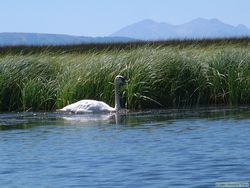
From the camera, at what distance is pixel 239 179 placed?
1246 cm

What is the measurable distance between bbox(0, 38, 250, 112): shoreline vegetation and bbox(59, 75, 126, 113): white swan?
88cm

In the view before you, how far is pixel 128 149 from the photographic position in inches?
640

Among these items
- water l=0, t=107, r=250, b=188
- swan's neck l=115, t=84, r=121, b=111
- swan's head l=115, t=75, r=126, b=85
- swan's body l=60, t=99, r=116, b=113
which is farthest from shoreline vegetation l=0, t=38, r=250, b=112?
water l=0, t=107, r=250, b=188

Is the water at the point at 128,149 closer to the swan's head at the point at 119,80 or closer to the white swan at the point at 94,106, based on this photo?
the white swan at the point at 94,106

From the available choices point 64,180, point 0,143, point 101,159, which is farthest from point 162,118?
point 64,180

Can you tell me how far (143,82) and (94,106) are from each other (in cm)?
195

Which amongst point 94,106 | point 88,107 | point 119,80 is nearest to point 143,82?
point 119,80

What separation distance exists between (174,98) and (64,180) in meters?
12.8

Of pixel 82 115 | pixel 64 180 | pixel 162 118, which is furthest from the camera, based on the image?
pixel 82 115

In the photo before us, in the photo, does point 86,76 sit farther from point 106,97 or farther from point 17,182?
point 17,182

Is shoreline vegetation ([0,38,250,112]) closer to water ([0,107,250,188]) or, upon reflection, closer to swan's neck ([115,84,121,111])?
swan's neck ([115,84,121,111])

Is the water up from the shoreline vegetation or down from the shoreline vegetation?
down

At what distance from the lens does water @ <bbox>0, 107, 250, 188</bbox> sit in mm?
13156

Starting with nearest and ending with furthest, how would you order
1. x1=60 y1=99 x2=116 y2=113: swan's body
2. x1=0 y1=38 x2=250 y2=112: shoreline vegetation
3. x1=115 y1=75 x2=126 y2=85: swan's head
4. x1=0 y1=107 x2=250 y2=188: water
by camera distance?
x1=0 y1=107 x2=250 y2=188: water, x1=60 y1=99 x2=116 y2=113: swan's body, x1=115 y1=75 x2=126 y2=85: swan's head, x1=0 y1=38 x2=250 y2=112: shoreline vegetation
